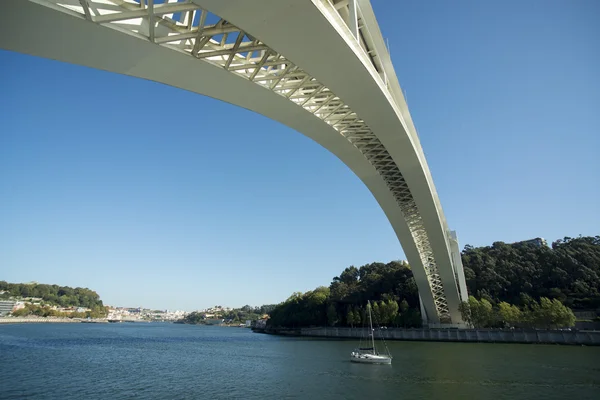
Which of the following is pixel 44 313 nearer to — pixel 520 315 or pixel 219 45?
pixel 520 315

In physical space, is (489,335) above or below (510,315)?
below

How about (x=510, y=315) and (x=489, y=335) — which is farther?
(x=510, y=315)

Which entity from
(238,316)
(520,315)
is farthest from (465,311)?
→ (238,316)

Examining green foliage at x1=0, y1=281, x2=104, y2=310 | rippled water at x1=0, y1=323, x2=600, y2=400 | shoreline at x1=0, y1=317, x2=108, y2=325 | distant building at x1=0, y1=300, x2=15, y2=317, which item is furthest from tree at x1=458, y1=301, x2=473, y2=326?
green foliage at x1=0, y1=281, x2=104, y2=310

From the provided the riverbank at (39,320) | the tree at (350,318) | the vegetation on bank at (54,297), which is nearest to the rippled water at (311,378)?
the tree at (350,318)

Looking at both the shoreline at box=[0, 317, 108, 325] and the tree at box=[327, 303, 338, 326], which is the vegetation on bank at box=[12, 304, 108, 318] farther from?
the tree at box=[327, 303, 338, 326]

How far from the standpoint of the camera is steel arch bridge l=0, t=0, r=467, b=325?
6.80 metres

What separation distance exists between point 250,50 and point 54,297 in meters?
160

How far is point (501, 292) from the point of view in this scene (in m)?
49.4

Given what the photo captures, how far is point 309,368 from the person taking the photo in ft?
69.4

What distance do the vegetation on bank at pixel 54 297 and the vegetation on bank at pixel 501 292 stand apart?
93.2 metres

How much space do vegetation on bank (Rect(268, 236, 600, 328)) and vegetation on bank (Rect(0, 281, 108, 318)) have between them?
93158 mm

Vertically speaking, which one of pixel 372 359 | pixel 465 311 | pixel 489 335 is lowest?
pixel 372 359

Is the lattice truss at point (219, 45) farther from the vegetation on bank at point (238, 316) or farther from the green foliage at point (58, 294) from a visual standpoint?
the green foliage at point (58, 294)
